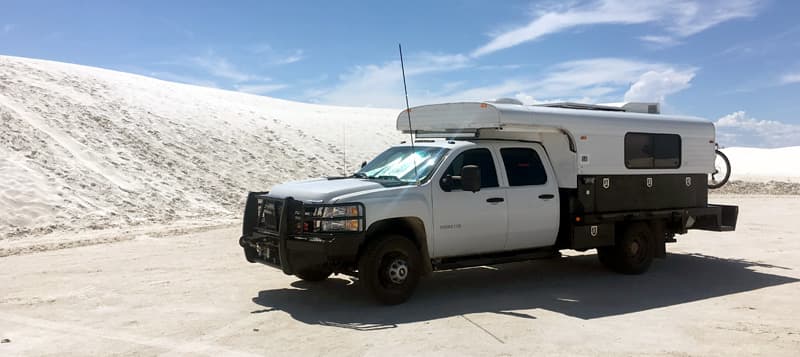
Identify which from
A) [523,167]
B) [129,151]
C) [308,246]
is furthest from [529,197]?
[129,151]

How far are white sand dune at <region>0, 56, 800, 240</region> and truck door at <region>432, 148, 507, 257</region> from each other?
34.6 ft

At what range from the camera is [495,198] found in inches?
338

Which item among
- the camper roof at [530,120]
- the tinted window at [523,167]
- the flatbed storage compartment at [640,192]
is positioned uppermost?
the camper roof at [530,120]

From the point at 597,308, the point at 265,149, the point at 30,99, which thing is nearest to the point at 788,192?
the point at 265,149

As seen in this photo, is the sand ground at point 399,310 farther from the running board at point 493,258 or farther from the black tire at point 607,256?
the running board at point 493,258

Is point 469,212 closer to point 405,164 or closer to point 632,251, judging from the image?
point 405,164

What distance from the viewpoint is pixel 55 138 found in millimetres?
20609

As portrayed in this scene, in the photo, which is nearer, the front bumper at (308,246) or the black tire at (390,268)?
the front bumper at (308,246)

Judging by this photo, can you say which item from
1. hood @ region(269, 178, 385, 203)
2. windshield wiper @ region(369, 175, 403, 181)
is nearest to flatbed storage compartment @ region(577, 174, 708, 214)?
windshield wiper @ region(369, 175, 403, 181)

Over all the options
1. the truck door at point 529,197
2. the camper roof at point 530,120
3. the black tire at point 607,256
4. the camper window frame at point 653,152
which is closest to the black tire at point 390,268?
the truck door at point 529,197

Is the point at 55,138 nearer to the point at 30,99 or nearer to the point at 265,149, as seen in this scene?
the point at 30,99

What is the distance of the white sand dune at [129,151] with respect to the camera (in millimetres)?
16969

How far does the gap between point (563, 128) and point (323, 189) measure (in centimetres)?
352

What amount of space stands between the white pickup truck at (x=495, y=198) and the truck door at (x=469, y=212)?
1 centimetres
